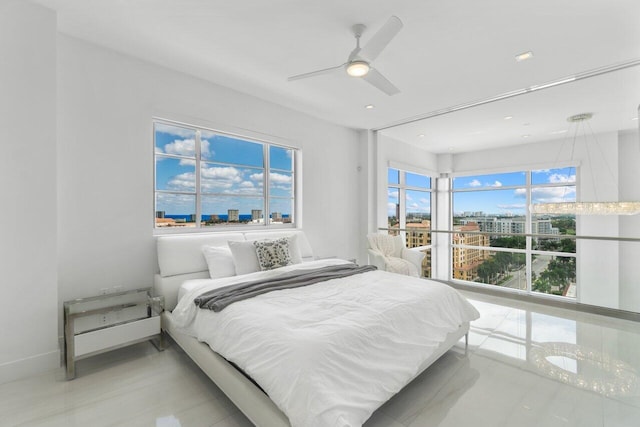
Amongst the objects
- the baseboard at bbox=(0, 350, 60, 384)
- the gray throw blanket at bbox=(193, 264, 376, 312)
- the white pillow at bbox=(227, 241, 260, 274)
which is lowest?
the baseboard at bbox=(0, 350, 60, 384)

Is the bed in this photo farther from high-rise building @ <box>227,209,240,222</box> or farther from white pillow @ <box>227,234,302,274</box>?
high-rise building @ <box>227,209,240,222</box>

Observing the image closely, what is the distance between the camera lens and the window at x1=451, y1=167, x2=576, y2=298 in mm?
4023

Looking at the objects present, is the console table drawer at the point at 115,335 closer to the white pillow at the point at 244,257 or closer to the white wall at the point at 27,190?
the white wall at the point at 27,190

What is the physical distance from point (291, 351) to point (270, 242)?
191 cm

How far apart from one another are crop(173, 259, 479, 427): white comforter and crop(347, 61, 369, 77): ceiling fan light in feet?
5.78

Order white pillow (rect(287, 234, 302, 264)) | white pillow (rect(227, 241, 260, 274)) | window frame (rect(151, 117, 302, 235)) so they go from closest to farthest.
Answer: white pillow (rect(227, 241, 260, 274)) < window frame (rect(151, 117, 302, 235)) < white pillow (rect(287, 234, 302, 264))

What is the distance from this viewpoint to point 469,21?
7.54 ft

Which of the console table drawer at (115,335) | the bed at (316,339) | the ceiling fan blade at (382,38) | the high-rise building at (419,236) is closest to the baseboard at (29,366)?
the console table drawer at (115,335)

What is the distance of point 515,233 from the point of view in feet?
16.2

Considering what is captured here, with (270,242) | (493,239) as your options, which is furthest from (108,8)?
(493,239)

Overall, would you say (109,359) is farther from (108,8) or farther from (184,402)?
(108,8)

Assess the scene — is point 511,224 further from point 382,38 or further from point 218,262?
point 218,262

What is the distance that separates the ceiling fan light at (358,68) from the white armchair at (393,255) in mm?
2845

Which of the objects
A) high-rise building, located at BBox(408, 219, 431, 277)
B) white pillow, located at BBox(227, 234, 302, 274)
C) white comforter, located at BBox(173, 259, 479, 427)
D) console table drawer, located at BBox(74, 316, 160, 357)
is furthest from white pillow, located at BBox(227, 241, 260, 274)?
high-rise building, located at BBox(408, 219, 431, 277)
